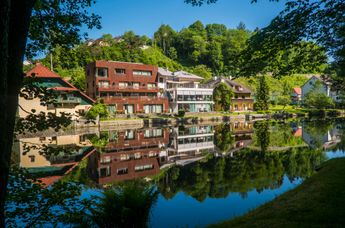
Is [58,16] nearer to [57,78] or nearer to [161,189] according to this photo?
[161,189]

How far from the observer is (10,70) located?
8.09ft

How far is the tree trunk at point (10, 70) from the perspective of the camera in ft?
7.05

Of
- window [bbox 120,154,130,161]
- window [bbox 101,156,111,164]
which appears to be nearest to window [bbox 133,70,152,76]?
window [bbox 120,154,130,161]

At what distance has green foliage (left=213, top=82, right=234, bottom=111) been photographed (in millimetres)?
60562

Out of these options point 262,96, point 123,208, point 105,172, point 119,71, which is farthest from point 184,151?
point 262,96

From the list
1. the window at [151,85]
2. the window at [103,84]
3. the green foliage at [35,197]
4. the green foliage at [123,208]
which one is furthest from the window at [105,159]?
the window at [151,85]

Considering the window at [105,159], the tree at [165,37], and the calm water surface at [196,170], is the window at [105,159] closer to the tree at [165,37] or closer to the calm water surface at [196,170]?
the calm water surface at [196,170]

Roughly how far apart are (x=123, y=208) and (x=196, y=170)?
30.6 ft

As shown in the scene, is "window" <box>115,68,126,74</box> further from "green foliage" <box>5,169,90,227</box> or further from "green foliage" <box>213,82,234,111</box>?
"green foliage" <box>5,169,90,227</box>

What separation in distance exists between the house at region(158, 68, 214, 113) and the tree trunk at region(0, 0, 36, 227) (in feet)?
170

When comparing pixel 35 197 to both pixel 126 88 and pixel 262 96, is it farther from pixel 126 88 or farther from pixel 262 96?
pixel 262 96

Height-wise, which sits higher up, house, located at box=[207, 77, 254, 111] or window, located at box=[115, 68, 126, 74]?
window, located at box=[115, 68, 126, 74]

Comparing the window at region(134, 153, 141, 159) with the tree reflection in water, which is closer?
the tree reflection in water

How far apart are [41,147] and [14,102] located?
1.76 meters
